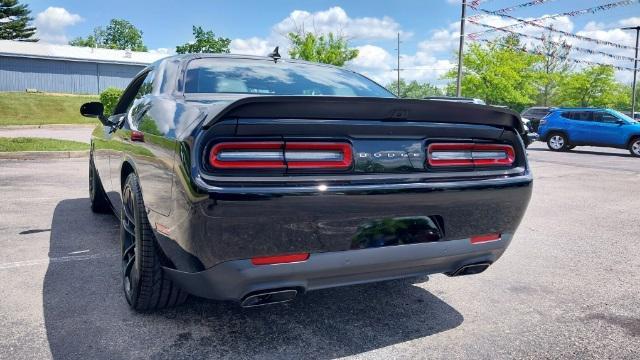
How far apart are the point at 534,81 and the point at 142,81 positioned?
45682 millimetres

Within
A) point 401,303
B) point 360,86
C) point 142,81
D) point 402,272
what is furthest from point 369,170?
point 142,81

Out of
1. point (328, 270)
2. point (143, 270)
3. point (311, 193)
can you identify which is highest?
point (311, 193)

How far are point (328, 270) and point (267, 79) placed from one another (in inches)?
60.9

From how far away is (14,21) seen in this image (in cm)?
6575

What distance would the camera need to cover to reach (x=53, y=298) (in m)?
3.02

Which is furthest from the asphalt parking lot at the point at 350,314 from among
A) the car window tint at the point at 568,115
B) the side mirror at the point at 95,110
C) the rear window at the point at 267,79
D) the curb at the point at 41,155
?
the car window tint at the point at 568,115

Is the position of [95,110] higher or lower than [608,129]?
higher

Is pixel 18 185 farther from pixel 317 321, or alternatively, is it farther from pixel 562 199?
pixel 562 199

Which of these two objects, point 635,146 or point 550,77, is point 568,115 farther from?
point 550,77

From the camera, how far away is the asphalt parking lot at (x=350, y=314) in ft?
8.09

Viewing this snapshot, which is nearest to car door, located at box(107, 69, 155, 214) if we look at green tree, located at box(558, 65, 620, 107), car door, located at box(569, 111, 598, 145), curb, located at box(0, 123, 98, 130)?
car door, located at box(569, 111, 598, 145)

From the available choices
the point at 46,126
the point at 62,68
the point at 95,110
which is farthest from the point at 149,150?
the point at 62,68

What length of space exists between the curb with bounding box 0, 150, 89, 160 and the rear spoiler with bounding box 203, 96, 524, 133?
999 cm

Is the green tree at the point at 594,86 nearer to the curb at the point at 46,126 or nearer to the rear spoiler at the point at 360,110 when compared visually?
the curb at the point at 46,126
